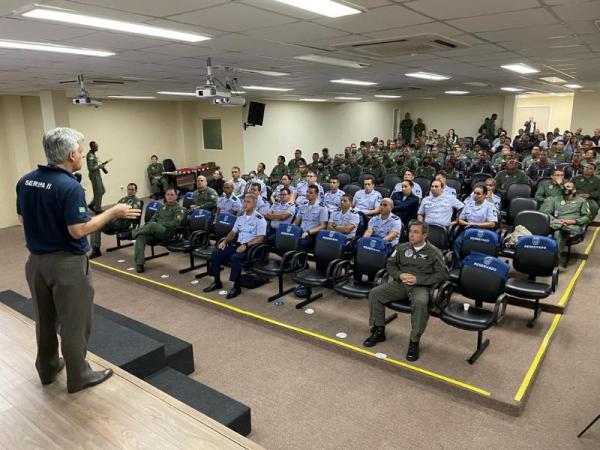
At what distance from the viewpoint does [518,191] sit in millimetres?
6801

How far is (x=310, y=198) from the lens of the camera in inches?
238

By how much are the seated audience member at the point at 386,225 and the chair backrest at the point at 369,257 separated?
0.50 meters

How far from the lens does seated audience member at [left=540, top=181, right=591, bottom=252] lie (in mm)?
5547

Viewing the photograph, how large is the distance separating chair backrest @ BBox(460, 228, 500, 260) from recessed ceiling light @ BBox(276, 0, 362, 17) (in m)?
2.93

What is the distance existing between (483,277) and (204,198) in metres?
4.89

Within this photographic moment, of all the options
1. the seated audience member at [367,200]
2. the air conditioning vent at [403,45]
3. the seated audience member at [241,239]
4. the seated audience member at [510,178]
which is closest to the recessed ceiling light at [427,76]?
the seated audience member at [510,178]

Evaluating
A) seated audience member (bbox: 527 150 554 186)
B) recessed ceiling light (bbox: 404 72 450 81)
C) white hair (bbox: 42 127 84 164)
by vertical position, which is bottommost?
seated audience member (bbox: 527 150 554 186)

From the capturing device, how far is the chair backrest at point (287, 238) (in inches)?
215

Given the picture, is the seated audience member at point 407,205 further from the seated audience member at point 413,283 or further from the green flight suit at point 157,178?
the green flight suit at point 157,178

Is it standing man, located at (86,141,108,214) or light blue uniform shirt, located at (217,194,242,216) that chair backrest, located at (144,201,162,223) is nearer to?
light blue uniform shirt, located at (217,194,242,216)

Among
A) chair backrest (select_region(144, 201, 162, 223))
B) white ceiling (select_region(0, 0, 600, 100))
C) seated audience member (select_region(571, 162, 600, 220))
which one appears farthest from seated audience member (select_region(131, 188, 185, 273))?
seated audience member (select_region(571, 162, 600, 220))

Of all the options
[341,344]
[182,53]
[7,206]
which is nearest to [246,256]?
[341,344]

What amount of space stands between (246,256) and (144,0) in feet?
10.6

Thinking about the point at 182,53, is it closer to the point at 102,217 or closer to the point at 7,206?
the point at 102,217
